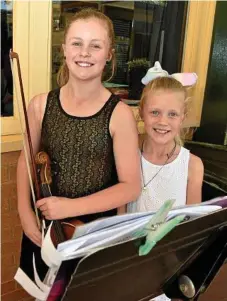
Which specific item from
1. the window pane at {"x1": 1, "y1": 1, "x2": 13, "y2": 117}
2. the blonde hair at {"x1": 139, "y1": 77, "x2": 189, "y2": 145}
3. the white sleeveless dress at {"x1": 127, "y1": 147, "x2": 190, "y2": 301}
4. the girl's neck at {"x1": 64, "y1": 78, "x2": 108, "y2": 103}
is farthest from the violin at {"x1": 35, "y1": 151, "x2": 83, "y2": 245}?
the window pane at {"x1": 1, "y1": 1, "x2": 13, "y2": 117}

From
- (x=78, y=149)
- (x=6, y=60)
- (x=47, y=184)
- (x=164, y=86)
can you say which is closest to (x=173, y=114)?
(x=164, y=86)

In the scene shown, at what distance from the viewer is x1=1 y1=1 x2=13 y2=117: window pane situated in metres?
1.45

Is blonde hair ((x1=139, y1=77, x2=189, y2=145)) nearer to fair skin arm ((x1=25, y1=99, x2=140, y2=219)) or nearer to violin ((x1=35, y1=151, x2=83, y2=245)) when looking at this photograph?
fair skin arm ((x1=25, y1=99, x2=140, y2=219))

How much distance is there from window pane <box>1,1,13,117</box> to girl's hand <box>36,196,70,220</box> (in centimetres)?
68

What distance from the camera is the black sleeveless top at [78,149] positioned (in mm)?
1054

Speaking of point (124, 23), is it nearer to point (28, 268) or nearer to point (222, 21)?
point (222, 21)

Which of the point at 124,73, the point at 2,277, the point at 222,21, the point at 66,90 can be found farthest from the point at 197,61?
the point at 2,277

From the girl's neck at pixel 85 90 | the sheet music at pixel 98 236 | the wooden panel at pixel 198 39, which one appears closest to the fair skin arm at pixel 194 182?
the girl's neck at pixel 85 90

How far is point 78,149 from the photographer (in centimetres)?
107

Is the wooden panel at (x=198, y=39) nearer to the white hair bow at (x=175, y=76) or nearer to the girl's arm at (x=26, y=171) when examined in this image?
the white hair bow at (x=175, y=76)

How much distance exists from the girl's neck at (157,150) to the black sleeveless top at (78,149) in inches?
8.0

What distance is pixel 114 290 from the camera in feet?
2.35

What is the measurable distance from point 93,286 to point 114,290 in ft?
0.28

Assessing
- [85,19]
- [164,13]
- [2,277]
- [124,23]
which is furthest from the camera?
[164,13]
